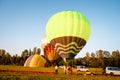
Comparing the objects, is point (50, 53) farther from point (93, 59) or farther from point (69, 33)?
point (93, 59)

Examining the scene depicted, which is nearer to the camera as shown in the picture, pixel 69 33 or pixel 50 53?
pixel 69 33

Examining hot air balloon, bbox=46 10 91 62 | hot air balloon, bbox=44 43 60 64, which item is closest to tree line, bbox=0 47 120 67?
hot air balloon, bbox=44 43 60 64

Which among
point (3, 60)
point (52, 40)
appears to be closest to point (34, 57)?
point (52, 40)

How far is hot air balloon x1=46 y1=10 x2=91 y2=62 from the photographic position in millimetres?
28594

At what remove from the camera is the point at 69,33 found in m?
28.6

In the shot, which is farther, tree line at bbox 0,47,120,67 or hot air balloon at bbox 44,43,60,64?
tree line at bbox 0,47,120,67

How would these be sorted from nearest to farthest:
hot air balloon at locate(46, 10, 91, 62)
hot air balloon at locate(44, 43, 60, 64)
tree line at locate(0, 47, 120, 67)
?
hot air balloon at locate(46, 10, 91, 62), hot air balloon at locate(44, 43, 60, 64), tree line at locate(0, 47, 120, 67)

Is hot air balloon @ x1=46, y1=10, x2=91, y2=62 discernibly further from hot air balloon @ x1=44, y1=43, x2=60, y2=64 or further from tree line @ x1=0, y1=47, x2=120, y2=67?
tree line @ x1=0, y1=47, x2=120, y2=67

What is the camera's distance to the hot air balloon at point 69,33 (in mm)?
28594

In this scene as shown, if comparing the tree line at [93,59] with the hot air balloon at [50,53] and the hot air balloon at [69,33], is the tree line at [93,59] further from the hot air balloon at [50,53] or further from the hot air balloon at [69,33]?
the hot air balloon at [69,33]

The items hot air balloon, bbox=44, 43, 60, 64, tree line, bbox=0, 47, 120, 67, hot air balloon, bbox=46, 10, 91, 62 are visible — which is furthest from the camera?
tree line, bbox=0, 47, 120, 67

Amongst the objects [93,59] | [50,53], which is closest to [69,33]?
[50,53]

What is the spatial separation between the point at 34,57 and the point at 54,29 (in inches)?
1053

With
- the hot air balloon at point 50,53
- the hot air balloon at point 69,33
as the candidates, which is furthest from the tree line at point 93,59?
the hot air balloon at point 69,33
